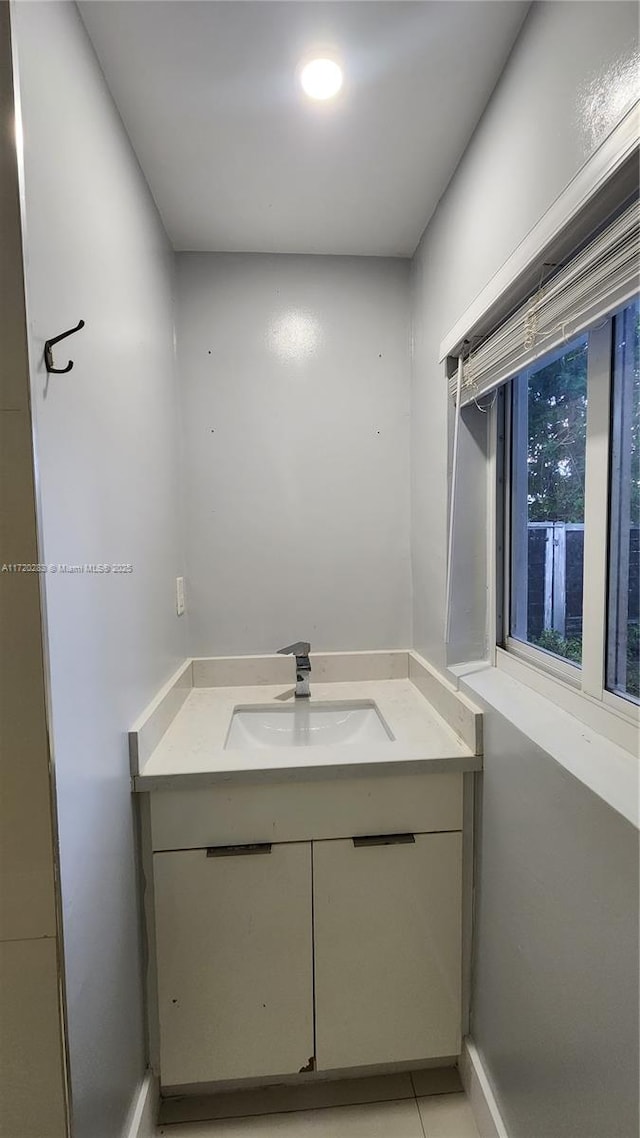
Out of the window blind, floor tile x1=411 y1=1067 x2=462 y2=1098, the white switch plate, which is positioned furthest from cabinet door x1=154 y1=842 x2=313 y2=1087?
the window blind

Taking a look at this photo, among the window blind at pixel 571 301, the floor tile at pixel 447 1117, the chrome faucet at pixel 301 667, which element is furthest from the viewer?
the chrome faucet at pixel 301 667

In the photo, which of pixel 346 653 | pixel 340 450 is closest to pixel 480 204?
pixel 340 450

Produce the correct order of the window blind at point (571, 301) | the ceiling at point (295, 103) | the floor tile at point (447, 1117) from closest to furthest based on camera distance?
the window blind at point (571, 301) → the ceiling at point (295, 103) → the floor tile at point (447, 1117)

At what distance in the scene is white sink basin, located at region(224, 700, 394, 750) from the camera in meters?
1.45

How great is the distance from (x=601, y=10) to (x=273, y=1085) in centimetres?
226

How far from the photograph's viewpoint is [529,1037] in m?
0.91

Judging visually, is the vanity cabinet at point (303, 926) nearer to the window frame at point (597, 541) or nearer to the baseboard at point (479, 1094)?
the baseboard at point (479, 1094)

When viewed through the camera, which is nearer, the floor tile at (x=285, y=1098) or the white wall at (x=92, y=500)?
the white wall at (x=92, y=500)

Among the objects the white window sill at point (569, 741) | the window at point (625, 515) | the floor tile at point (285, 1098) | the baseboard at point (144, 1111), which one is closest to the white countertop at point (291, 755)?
the white window sill at point (569, 741)

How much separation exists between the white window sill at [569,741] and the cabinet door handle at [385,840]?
39cm

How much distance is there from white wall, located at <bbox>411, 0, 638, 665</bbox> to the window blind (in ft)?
0.40

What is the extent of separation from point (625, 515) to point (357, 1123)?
60.7 inches

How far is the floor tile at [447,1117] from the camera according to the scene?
111 cm

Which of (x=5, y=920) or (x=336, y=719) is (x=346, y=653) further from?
(x=5, y=920)
